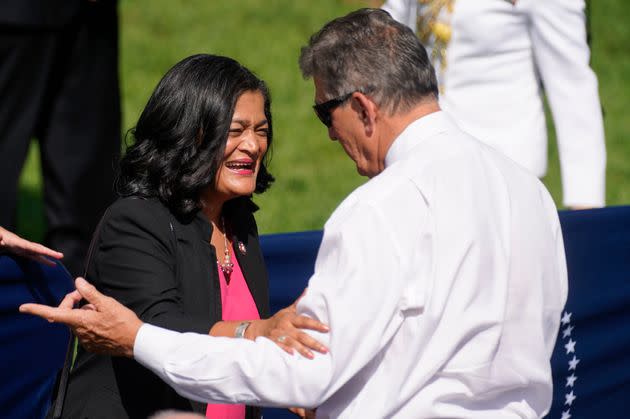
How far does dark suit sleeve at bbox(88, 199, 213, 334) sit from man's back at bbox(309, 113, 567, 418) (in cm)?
54

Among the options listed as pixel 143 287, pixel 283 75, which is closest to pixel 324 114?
pixel 143 287

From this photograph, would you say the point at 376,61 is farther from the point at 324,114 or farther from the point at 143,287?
the point at 143,287

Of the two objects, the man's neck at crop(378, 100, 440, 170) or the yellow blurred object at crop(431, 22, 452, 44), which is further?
the yellow blurred object at crop(431, 22, 452, 44)

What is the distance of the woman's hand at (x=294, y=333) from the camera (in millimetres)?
2977

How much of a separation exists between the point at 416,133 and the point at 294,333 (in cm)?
57

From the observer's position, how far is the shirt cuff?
313 cm

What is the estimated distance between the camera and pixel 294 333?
3.01 m

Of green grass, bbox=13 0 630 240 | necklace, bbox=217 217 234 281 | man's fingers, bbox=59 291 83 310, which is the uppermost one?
man's fingers, bbox=59 291 83 310

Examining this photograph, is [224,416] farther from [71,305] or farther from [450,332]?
[450,332]

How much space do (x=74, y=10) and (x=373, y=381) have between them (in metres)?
4.42

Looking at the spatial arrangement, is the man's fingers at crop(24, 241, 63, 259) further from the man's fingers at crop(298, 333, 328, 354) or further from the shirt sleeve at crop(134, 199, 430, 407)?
the man's fingers at crop(298, 333, 328, 354)

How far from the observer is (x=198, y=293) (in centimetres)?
354

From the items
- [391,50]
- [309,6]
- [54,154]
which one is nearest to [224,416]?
[391,50]

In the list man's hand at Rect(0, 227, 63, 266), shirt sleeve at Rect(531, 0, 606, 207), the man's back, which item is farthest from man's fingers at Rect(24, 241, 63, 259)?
shirt sleeve at Rect(531, 0, 606, 207)
